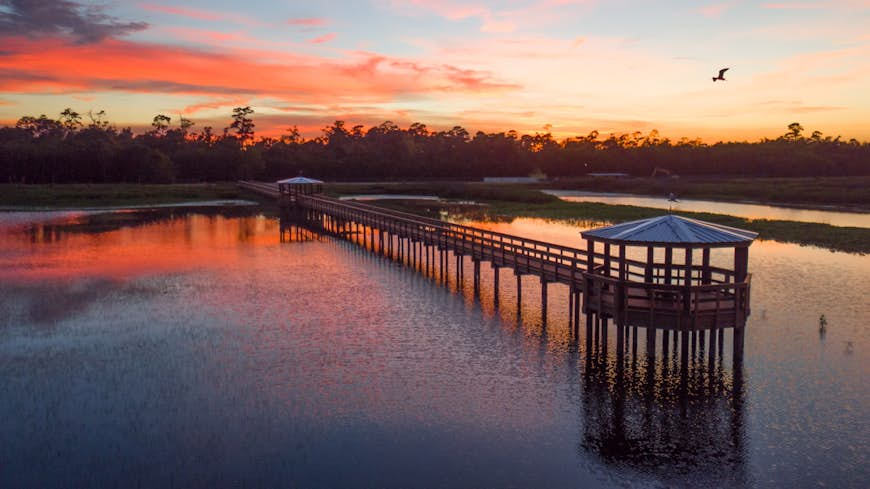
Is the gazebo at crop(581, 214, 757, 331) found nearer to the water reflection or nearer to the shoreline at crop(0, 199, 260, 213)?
the water reflection

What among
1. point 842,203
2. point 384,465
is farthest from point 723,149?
point 384,465

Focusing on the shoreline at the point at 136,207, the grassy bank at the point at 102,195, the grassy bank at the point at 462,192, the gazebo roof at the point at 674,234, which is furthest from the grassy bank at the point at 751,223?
the grassy bank at the point at 102,195

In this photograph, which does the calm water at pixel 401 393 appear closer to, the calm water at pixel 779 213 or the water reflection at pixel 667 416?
the water reflection at pixel 667 416

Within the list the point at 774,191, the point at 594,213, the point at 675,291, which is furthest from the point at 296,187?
the point at 675,291

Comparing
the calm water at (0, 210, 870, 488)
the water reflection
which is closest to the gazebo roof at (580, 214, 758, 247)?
the water reflection

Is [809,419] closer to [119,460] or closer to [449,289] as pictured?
[119,460]

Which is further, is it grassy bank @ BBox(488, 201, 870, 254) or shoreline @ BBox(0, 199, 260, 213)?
shoreline @ BBox(0, 199, 260, 213)
